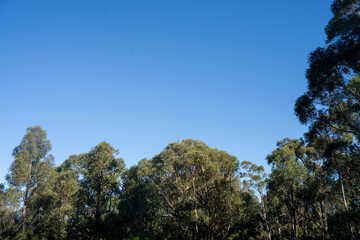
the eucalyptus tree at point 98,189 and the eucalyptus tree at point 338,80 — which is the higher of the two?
the eucalyptus tree at point 338,80

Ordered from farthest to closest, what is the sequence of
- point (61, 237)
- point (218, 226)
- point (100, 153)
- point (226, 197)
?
1. point (61, 237)
2. point (100, 153)
3. point (218, 226)
4. point (226, 197)

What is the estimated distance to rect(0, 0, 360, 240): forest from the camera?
19.3m

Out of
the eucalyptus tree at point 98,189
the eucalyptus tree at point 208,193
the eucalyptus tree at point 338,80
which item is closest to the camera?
the eucalyptus tree at point 338,80

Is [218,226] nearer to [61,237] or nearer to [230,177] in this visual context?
[230,177]

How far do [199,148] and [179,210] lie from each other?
956 centimetres

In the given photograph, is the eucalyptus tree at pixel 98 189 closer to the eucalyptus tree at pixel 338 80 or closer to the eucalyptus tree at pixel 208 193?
the eucalyptus tree at pixel 208 193

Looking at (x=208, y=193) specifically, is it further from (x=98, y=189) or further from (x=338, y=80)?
(x=338, y=80)

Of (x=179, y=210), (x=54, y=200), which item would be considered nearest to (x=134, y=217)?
(x=54, y=200)

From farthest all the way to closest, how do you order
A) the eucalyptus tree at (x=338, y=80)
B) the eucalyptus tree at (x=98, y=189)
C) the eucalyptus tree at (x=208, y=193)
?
1. the eucalyptus tree at (x=98, y=189)
2. the eucalyptus tree at (x=208, y=193)
3. the eucalyptus tree at (x=338, y=80)

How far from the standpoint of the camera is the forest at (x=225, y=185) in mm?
19344

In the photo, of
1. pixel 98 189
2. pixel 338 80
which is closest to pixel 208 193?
pixel 98 189

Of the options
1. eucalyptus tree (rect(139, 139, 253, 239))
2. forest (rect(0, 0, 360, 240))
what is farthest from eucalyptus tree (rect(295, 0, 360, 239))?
eucalyptus tree (rect(139, 139, 253, 239))

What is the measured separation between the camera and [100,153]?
3169cm

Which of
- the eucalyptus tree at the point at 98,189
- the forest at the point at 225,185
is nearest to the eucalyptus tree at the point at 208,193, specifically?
the forest at the point at 225,185
